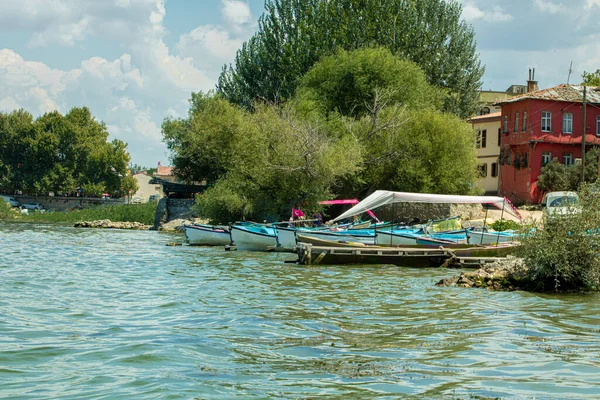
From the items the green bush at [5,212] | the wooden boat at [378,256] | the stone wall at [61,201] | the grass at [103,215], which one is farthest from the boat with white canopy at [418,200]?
the stone wall at [61,201]

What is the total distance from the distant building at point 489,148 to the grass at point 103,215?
2956cm

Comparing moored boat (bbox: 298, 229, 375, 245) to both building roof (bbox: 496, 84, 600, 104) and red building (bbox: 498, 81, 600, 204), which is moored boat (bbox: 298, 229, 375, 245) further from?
building roof (bbox: 496, 84, 600, 104)

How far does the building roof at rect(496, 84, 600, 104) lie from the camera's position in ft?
182

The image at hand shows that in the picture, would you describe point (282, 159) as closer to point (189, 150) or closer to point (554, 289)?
point (189, 150)

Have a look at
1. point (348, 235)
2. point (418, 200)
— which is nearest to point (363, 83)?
point (348, 235)

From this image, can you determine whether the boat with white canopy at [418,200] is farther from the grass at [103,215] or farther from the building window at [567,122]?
the grass at [103,215]

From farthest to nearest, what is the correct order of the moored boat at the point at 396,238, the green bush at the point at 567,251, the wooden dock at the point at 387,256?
1. the moored boat at the point at 396,238
2. the wooden dock at the point at 387,256
3. the green bush at the point at 567,251

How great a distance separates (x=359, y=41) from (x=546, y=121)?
49.0 feet

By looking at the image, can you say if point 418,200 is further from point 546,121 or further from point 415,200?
point 546,121

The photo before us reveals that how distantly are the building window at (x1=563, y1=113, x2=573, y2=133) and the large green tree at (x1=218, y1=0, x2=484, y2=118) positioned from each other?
6.69 m

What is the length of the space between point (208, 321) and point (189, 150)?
41782mm

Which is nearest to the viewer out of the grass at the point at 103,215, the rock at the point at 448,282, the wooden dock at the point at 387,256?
the rock at the point at 448,282

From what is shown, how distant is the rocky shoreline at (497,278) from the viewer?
1916 cm

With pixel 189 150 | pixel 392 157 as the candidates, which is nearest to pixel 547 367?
pixel 392 157
